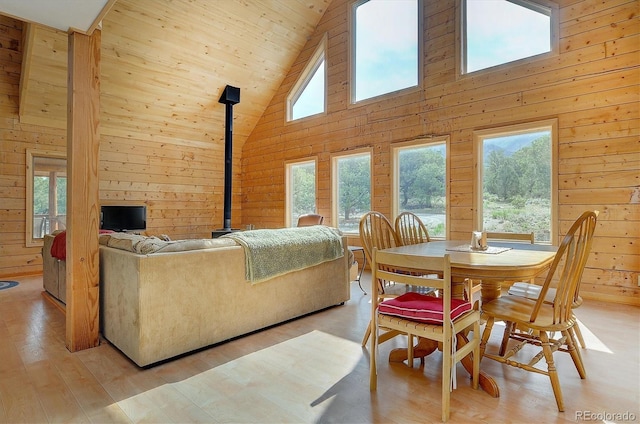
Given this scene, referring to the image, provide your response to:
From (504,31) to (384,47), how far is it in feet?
5.74

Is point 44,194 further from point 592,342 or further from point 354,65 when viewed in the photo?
point 592,342

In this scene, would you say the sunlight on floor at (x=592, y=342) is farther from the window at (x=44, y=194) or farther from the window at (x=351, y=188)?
the window at (x=44, y=194)

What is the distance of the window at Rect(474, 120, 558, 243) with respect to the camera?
3979mm

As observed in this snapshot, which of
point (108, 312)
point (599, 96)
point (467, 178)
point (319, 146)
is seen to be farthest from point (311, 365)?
point (319, 146)

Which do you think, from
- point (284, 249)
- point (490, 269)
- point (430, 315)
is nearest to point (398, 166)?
point (284, 249)

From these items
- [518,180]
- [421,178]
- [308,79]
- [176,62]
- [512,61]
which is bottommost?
[518,180]

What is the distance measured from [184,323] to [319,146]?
14.4 ft

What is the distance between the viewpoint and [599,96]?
12.0 feet

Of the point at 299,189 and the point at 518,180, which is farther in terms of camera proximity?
the point at 299,189

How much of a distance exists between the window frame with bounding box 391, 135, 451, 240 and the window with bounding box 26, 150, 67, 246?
5023 mm

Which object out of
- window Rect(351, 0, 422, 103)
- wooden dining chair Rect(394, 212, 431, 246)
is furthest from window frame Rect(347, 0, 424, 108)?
wooden dining chair Rect(394, 212, 431, 246)

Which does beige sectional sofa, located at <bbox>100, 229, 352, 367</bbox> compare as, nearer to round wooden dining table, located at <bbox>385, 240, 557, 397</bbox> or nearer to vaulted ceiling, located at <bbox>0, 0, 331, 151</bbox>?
round wooden dining table, located at <bbox>385, 240, 557, 397</bbox>

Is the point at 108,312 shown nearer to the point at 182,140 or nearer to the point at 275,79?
the point at 182,140

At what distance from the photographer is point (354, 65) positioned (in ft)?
18.9
